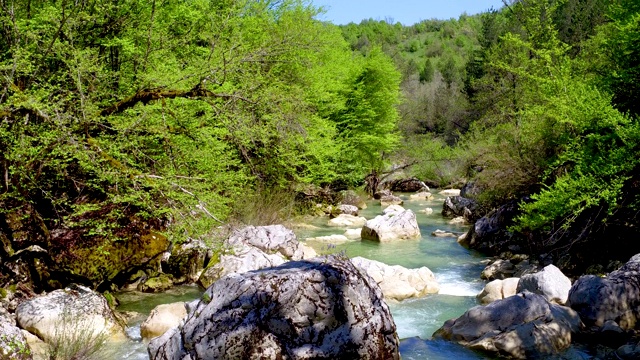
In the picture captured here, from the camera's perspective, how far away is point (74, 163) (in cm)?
868

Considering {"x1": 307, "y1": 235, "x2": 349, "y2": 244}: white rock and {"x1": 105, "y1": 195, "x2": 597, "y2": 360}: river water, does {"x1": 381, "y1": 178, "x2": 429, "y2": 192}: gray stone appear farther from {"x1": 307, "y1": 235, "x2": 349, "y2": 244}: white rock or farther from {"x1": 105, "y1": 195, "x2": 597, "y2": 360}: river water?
{"x1": 307, "y1": 235, "x2": 349, "y2": 244}: white rock

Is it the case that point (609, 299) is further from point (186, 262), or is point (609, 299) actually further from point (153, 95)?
point (153, 95)

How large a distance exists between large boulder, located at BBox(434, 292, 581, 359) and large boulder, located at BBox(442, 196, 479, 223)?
435 inches

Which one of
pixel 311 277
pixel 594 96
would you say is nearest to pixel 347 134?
pixel 594 96

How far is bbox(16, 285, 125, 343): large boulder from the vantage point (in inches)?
275

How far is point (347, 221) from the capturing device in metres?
18.6

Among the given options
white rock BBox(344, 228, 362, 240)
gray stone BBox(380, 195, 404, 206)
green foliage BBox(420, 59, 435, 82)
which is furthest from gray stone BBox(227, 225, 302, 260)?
green foliage BBox(420, 59, 435, 82)

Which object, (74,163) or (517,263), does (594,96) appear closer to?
(517,263)

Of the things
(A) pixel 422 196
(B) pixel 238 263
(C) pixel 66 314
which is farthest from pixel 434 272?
(A) pixel 422 196

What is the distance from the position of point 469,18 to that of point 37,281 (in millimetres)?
107655

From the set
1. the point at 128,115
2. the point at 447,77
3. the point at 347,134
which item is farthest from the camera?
the point at 447,77

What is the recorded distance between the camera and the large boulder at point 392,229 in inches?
603

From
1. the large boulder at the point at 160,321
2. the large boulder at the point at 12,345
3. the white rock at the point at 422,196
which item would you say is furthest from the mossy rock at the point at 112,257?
the white rock at the point at 422,196

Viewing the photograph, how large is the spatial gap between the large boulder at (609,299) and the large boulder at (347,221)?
410 inches
